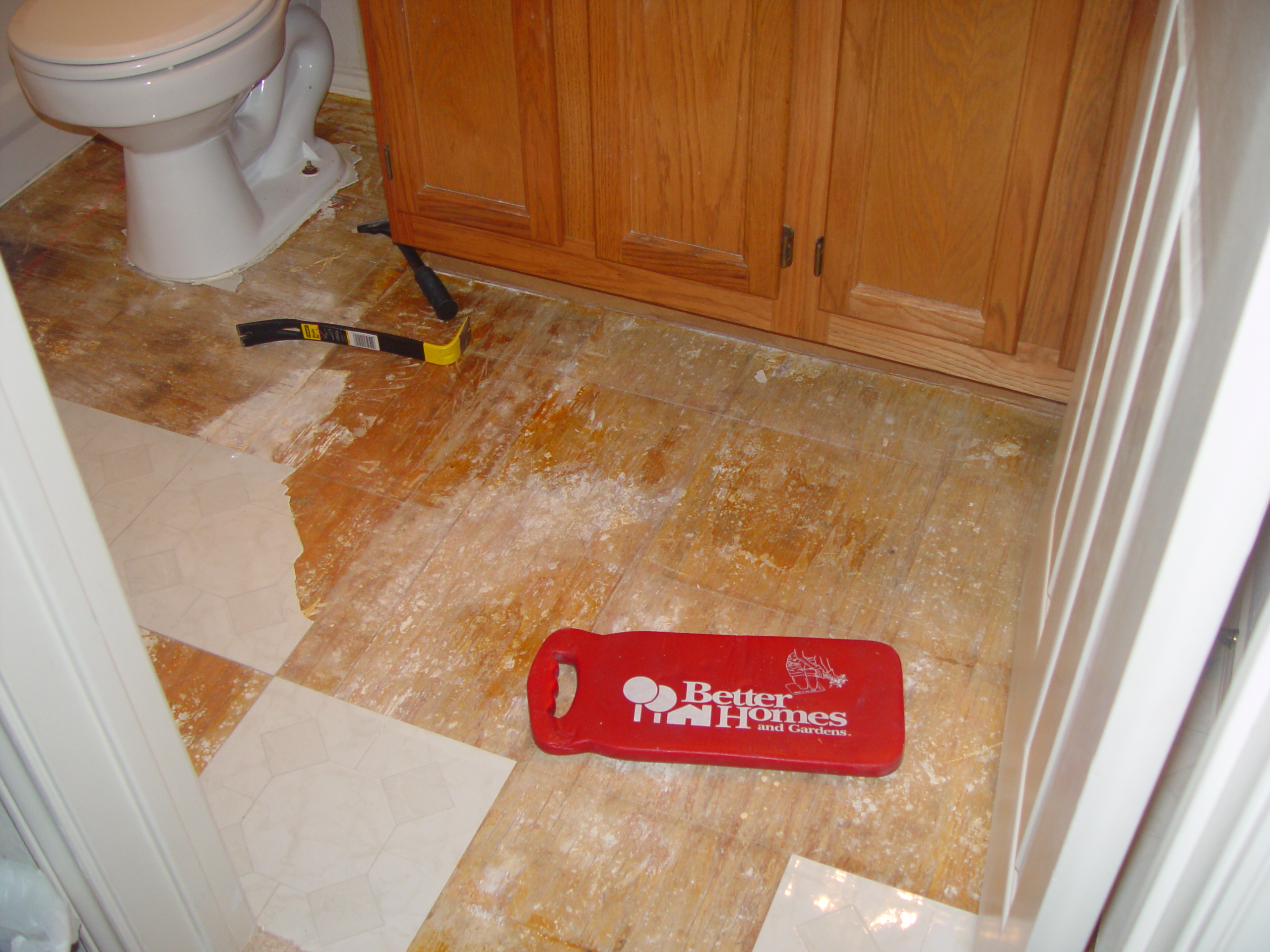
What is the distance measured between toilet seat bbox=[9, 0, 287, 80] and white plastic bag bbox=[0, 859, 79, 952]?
125 cm

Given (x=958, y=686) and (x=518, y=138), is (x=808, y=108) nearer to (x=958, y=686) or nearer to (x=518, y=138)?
(x=518, y=138)

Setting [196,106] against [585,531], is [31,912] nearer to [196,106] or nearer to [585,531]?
[585,531]

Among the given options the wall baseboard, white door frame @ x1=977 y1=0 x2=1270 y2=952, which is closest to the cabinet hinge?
white door frame @ x1=977 y1=0 x2=1270 y2=952

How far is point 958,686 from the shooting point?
140cm

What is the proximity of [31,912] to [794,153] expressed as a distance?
3.94 ft

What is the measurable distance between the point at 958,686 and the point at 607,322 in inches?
34.3

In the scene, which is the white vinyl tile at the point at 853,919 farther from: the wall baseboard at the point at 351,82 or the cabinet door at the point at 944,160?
the wall baseboard at the point at 351,82

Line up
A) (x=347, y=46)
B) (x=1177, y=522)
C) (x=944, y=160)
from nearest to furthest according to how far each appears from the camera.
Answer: (x=1177, y=522) < (x=944, y=160) < (x=347, y=46)

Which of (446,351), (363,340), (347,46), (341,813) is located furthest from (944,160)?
(347,46)

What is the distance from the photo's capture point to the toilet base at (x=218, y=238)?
200cm

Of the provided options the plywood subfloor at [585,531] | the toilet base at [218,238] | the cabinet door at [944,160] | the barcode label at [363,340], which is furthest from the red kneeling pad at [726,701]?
the toilet base at [218,238]

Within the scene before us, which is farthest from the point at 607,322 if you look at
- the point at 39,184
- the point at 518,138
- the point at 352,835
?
the point at 39,184

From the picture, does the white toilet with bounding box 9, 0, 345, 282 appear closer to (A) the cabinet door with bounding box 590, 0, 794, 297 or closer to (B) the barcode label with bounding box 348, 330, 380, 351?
(B) the barcode label with bounding box 348, 330, 380, 351

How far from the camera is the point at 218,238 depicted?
6.63 ft
